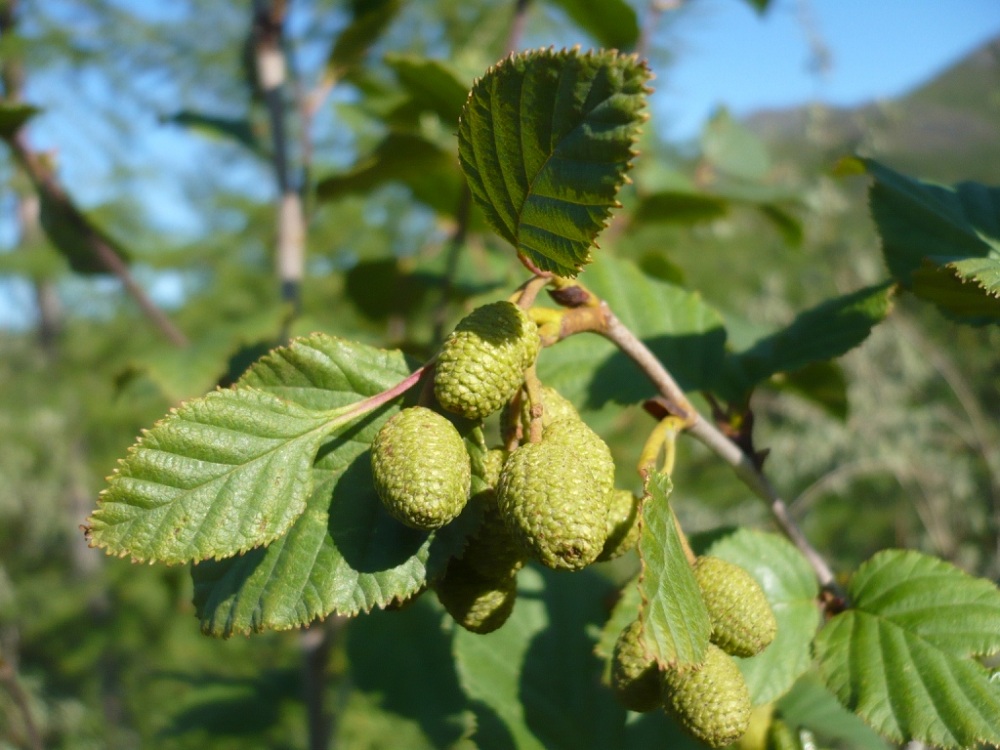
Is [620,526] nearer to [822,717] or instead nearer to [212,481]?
[212,481]

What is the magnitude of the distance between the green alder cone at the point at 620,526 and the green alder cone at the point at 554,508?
0.47 ft

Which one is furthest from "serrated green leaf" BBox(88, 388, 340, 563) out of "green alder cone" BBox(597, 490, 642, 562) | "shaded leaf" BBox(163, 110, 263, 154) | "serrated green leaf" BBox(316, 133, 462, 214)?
"shaded leaf" BBox(163, 110, 263, 154)

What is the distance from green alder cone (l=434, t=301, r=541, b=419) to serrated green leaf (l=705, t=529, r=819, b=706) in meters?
0.61

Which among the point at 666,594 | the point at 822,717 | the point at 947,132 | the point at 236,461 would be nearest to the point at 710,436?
the point at 666,594

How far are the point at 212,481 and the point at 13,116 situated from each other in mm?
1761

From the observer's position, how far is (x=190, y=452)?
35.2 inches

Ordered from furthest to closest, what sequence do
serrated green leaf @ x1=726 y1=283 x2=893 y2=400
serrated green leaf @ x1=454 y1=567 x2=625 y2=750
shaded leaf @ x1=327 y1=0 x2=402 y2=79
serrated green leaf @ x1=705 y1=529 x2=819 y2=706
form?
shaded leaf @ x1=327 y1=0 x2=402 y2=79 < serrated green leaf @ x1=454 y1=567 x2=625 y2=750 < serrated green leaf @ x1=726 y1=283 x2=893 y2=400 < serrated green leaf @ x1=705 y1=529 x2=819 y2=706

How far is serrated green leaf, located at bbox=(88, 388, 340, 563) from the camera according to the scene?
0.86 meters

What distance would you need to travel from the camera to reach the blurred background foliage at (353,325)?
7.64ft

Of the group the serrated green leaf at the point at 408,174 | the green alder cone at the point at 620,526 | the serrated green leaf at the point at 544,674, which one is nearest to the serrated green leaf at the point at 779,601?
the green alder cone at the point at 620,526

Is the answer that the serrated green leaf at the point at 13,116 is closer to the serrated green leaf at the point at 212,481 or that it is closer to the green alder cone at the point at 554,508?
the serrated green leaf at the point at 212,481

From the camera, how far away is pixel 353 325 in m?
4.34

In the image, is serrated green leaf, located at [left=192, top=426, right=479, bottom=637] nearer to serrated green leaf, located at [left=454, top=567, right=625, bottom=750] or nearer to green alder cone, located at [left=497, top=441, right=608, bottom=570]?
green alder cone, located at [left=497, top=441, right=608, bottom=570]

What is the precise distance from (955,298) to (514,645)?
3.61 ft
